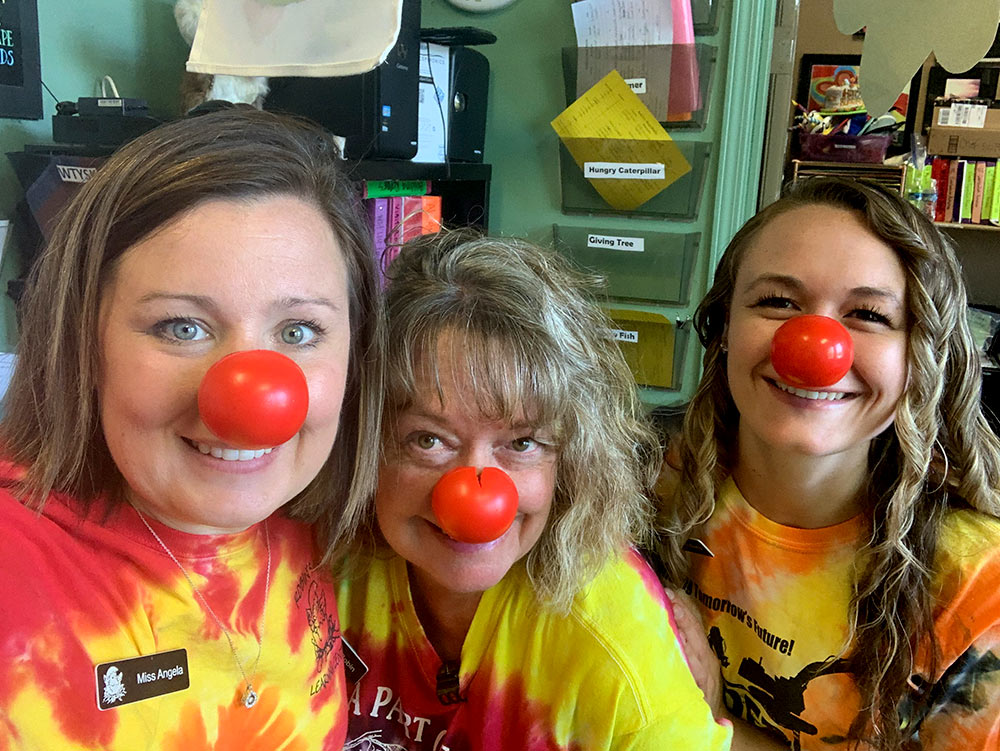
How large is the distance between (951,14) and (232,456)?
0.94m

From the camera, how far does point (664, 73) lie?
82.8 inches

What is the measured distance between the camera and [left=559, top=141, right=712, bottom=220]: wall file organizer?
2.14 metres

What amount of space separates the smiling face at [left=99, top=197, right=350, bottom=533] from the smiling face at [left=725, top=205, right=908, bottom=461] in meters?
0.72

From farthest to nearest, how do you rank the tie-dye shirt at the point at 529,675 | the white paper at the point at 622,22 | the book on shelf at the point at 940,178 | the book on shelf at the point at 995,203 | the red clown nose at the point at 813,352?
the book on shelf at the point at 940,178
the book on shelf at the point at 995,203
the white paper at the point at 622,22
the red clown nose at the point at 813,352
the tie-dye shirt at the point at 529,675

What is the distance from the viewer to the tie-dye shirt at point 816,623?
1.13 m

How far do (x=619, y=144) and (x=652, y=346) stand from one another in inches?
22.3

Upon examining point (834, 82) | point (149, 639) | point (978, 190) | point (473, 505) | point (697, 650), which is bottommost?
point (697, 650)

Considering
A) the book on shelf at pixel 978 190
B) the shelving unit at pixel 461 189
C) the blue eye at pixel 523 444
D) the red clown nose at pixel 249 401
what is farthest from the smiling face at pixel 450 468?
the book on shelf at pixel 978 190

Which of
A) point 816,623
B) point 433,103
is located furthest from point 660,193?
point 816,623

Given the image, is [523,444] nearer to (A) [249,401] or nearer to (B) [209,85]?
(A) [249,401]

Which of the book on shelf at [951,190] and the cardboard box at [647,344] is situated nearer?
the cardboard box at [647,344]

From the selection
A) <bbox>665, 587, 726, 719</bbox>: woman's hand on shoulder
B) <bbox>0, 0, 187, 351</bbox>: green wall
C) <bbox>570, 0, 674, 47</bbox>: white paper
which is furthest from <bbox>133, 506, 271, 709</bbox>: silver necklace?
<bbox>570, 0, 674, 47</bbox>: white paper

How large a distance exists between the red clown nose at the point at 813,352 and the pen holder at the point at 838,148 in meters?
3.47

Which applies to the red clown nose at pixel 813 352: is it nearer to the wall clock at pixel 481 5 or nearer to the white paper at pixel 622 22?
the white paper at pixel 622 22
